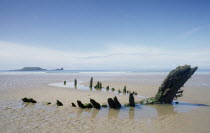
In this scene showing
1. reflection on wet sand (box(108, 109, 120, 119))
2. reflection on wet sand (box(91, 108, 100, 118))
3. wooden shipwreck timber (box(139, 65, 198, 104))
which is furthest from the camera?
wooden shipwreck timber (box(139, 65, 198, 104))

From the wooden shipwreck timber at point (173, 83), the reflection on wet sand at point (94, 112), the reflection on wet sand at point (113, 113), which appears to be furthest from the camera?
the wooden shipwreck timber at point (173, 83)

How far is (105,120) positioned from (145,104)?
547 centimetres

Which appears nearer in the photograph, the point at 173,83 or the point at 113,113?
the point at 113,113

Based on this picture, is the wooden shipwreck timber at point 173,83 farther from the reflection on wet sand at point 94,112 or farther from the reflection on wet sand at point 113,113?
the reflection on wet sand at point 94,112

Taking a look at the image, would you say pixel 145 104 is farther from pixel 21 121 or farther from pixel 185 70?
pixel 21 121

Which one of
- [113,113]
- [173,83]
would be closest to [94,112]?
[113,113]

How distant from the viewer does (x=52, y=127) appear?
8.55 meters

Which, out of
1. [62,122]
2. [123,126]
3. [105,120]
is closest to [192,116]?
[123,126]

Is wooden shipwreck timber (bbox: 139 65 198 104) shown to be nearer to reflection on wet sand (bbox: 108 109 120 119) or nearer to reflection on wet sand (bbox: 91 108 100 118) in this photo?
reflection on wet sand (bbox: 108 109 120 119)

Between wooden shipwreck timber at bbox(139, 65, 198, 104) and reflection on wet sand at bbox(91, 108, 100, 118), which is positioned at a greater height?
wooden shipwreck timber at bbox(139, 65, 198, 104)

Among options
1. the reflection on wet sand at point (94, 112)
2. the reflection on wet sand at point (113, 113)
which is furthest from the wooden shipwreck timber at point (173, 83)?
the reflection on wet sand at point (94, 112)

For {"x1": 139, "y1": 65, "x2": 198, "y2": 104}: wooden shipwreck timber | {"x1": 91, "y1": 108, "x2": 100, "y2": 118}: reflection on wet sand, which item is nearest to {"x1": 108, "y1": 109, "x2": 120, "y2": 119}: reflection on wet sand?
{"x1": 91, "y1": 108, "x2": 100, "y2": 118}: reflection on wet sand

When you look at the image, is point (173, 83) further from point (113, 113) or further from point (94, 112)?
point (94, 112)

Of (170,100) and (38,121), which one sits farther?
(170,100)
